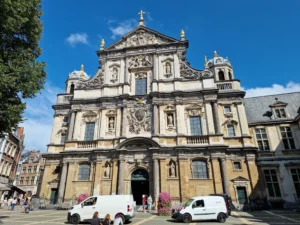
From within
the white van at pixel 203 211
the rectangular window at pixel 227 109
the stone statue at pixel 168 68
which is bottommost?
the white van at pixel 203 211

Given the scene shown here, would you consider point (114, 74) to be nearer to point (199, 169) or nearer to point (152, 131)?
point (152, 131)

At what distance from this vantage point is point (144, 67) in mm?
24922

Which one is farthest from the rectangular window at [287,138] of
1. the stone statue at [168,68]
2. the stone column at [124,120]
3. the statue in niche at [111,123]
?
the statue in niche at [111,123]

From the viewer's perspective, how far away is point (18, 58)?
11.2 meters

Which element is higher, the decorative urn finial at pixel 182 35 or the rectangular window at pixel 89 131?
the decorative urn finial at pixel 182 35

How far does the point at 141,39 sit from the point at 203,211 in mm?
21511

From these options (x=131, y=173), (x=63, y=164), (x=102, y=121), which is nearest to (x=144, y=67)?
(x=102, y=121)

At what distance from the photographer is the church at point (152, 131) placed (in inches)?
754

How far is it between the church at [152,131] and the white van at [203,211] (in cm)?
637

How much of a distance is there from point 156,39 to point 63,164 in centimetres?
1825

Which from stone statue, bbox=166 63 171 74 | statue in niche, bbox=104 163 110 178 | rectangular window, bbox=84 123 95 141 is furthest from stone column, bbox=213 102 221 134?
rectangular window, bbox=84 123 95 141

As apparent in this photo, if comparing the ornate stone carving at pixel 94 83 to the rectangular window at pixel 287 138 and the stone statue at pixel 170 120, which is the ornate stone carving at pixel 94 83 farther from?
the rectangular window at pixel 287 138

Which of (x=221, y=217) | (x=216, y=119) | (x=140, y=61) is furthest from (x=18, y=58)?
(x=216, y=119)

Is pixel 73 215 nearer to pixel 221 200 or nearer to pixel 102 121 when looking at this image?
pixel 221 200
